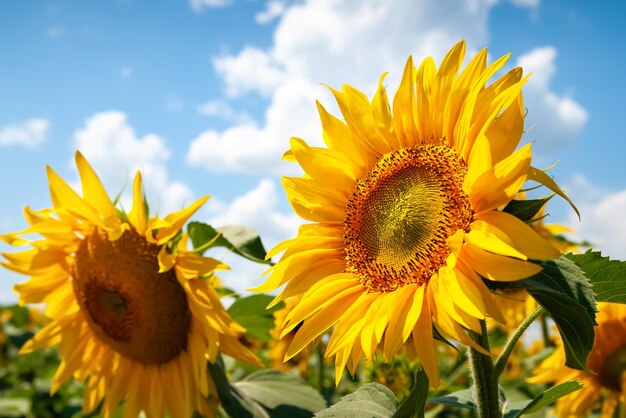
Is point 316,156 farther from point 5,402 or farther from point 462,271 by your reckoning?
point 5,402

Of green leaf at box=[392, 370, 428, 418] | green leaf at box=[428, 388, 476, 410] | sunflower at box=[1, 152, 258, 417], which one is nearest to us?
green leaf at box=[392, 370, 428, 418]

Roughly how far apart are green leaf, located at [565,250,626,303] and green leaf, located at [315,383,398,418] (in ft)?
2.23

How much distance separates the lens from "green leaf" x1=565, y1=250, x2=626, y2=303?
1.90 metres

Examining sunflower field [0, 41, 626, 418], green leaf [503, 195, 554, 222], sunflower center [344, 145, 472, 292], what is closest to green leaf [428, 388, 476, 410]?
sunflower field [0, 41, 626, 418]

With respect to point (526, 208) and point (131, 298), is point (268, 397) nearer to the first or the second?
point (131, 298)

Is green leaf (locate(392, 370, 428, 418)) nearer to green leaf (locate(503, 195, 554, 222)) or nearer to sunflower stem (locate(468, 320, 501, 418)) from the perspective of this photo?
sunflower stem (locate(468, 320, 501, 418))

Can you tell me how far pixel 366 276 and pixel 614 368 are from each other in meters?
1.62

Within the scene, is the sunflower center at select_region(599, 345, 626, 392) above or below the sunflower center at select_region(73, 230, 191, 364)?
below

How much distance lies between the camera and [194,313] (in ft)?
9.61

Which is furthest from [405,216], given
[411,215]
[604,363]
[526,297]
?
[526,297]

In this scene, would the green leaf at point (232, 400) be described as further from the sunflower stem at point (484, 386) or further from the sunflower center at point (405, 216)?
the sunflower stem at point (484, 386)

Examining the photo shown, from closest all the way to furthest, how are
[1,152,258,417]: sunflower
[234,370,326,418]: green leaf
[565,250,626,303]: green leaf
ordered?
[565,250,626,303]: green leaf < [1,152,258,417]: sunflower < [234,370,326,418]: green leaf

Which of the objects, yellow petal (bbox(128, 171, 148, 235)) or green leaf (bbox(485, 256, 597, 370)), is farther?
yellow petal (bbox(128, 171, 148, 235))

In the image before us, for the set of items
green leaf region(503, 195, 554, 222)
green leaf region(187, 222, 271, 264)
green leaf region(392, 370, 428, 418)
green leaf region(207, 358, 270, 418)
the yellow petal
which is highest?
the yellow petal
